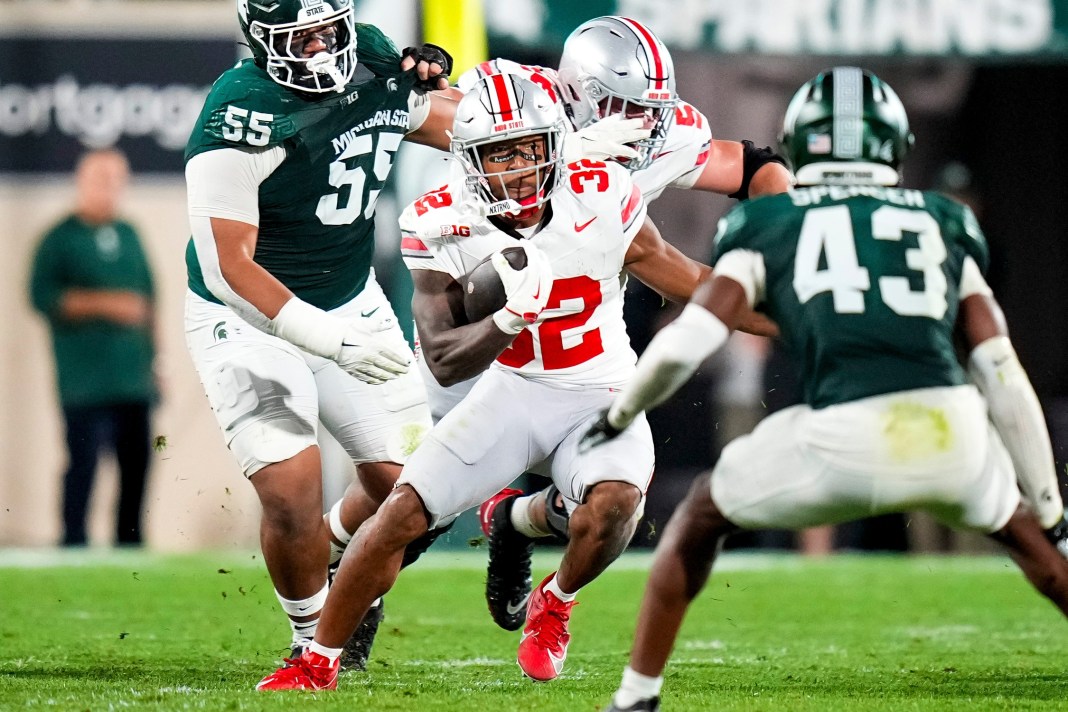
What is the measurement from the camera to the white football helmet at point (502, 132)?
14.4 ft

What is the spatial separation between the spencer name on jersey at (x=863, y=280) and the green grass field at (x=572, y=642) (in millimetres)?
988

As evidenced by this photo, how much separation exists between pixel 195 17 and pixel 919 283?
7143 millimetres

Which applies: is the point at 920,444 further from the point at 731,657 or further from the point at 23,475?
the point at 23,475

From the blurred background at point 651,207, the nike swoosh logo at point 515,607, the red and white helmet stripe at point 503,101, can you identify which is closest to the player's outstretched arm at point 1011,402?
the red and white helmet stripe at point 503,101

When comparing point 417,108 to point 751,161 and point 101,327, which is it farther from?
point 101,327

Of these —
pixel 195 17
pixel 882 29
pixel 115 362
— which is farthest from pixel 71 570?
pixel 882 29

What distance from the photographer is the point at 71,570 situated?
772 centimetres

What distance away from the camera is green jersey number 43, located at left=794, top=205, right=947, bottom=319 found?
3.42 meters

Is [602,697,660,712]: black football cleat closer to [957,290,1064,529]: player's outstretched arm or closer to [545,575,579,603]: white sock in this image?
[957,290,1064,529]: player's outstretched arm

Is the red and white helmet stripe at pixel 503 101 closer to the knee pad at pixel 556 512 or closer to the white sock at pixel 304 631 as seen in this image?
the knee pad at pixel 556 512

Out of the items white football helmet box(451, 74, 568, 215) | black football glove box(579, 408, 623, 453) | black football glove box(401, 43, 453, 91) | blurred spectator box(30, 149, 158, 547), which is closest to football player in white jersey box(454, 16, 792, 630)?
black football glove box(401, 43, 453, 91)

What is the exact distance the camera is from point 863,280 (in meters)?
3.42

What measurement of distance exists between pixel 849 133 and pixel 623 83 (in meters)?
1.65

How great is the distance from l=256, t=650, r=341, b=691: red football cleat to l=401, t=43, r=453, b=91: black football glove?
5.77ft
